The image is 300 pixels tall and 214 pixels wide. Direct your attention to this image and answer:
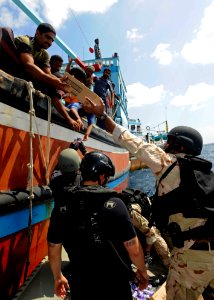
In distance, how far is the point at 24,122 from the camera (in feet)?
10.6

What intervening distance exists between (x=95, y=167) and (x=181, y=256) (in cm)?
111

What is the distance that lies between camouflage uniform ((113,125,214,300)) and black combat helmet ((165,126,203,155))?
0.16m

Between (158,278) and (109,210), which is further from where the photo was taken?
(158,278)

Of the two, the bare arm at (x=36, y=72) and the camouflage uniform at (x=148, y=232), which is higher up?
the bare arm at (x=36, y=72)

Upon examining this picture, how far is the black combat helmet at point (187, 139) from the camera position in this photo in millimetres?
2496

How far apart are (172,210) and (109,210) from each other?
1.99ft

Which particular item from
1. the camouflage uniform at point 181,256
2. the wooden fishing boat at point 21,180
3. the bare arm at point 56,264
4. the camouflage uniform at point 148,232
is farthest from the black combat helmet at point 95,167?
the camouflage uniform at point 148,232

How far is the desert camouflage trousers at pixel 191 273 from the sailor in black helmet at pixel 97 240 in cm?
38

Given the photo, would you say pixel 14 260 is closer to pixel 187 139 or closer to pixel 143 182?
pixel 187 139

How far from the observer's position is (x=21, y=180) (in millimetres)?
3189

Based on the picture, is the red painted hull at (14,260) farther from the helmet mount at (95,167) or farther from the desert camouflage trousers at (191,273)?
the desert camouflage trousers at (191,273)

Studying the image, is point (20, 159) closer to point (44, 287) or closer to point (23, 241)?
point (23, 241)

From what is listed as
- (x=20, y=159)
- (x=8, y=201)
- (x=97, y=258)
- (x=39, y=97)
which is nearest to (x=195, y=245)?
(x=97, y=258)

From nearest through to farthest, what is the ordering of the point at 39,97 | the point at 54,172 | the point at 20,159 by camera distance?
the point at 20,159 → the point at 39,97 → the point at 54,172
